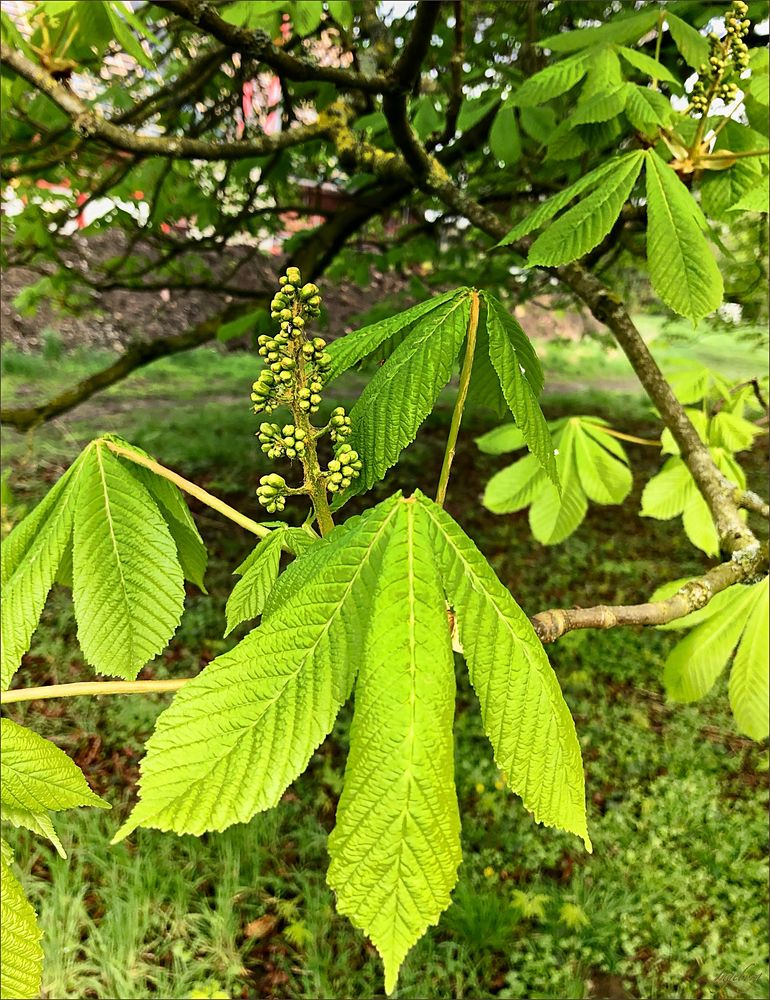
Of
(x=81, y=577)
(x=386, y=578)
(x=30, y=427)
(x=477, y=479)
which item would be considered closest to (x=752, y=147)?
(x=386, y=578)

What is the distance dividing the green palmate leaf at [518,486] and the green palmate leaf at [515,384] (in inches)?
42.6

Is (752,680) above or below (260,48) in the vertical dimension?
below

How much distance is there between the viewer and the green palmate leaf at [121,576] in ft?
2.08

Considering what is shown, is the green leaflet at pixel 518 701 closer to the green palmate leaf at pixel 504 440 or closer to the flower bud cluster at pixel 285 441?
the flower bud cluster at pixel 285 441

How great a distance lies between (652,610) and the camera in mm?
809

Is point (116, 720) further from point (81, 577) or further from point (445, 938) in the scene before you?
point (81, 577)

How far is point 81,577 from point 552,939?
230 cm

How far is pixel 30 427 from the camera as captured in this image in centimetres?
272

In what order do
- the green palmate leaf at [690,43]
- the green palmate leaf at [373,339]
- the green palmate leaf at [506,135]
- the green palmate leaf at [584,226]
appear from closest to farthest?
the green palmate leaf at [373,339] < the green palmate leaf at [584,226] < the green palmate leaf at [690,43] < the green palmate leaf at [506,135]

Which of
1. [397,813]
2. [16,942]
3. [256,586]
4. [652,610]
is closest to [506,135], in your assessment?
[652,610]

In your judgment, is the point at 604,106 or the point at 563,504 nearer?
the point at 604,106

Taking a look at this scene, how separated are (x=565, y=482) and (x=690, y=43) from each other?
1.04 metres

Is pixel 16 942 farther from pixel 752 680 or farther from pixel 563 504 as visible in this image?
pixel 563 504

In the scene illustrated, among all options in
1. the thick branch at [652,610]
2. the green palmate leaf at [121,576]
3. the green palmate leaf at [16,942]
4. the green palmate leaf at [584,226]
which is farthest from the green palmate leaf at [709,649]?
the green palmate leaf at [16,942]
